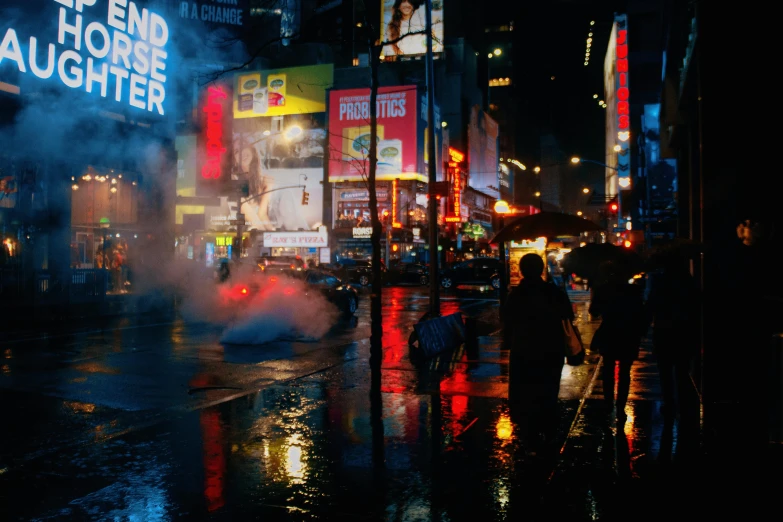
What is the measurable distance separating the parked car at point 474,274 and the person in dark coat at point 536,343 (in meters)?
26.9

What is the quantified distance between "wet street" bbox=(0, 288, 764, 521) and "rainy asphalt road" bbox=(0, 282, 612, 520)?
20 mm

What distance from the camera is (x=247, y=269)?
18.0 m

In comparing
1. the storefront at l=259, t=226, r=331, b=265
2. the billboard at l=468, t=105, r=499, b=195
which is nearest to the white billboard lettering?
the storefront at l=259, t=226, r=331, b=265

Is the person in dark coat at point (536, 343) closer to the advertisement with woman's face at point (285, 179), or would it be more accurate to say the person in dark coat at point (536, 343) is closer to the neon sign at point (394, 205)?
the neon sign at point (394, 205)

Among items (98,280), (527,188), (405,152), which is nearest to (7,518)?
(98,280)

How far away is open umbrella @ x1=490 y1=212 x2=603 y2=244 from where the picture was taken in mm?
10875

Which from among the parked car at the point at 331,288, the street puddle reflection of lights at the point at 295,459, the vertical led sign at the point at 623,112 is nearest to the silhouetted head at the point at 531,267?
the street puddle reflection of lights at the point at 295,459

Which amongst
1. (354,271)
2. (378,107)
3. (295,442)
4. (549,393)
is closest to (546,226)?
(549,393)

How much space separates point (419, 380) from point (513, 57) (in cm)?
9820

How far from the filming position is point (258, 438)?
6090 millimetres

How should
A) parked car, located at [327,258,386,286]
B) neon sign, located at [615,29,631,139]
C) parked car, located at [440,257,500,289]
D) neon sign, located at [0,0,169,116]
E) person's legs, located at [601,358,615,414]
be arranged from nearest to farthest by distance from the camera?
person's legs, located at [601,358,615,414] → neon sign, located at [0,0,169,116] → parked car, located at [440,257,500,289] → parked car, located at [327,258,386,286] → neon sign, located at [615,29,631,139]

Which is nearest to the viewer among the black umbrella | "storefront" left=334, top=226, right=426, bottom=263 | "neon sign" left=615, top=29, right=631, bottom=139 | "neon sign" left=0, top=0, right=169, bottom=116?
the black umbrella

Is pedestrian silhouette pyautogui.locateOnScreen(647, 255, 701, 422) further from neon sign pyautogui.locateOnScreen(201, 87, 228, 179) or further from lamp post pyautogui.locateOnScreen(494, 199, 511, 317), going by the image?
neon sign pyautogui.locateOnScreen(201, 87, 228, 179)

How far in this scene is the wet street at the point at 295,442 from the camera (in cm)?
445
